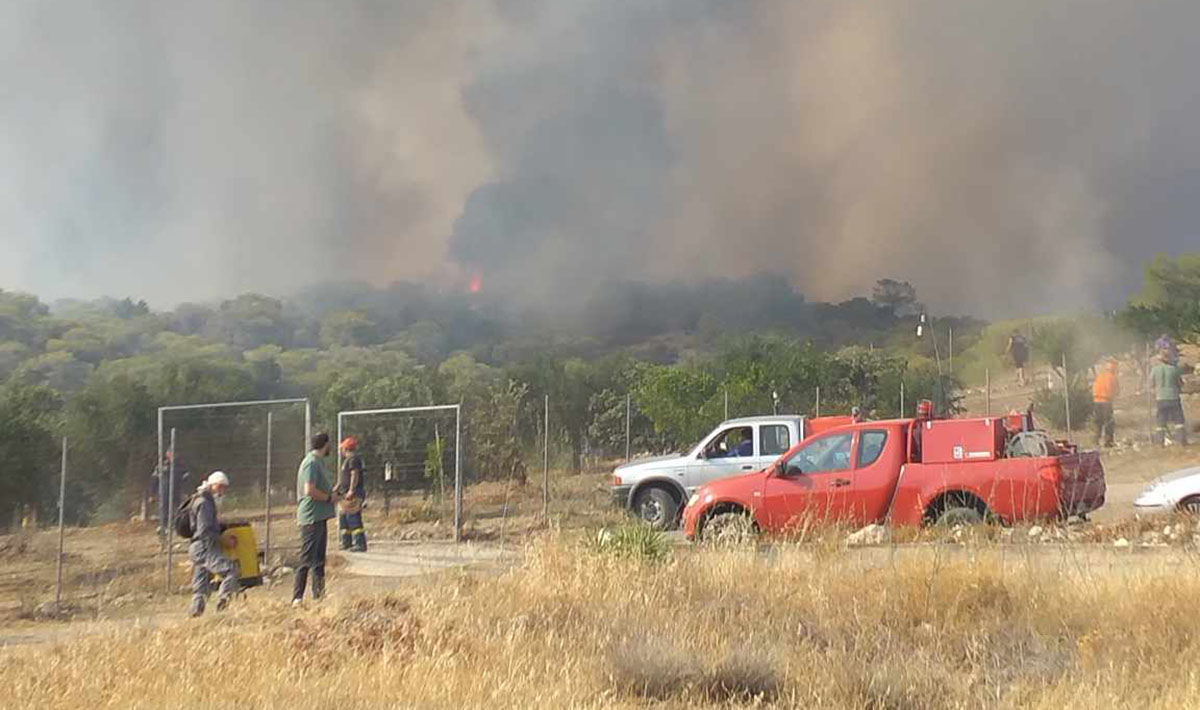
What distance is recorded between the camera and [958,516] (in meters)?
12.3

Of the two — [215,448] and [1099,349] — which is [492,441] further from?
[1099,349]

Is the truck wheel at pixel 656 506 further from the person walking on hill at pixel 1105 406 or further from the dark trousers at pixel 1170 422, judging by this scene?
the person walking on hill at pixel 1105 406

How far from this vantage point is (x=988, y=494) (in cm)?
1254

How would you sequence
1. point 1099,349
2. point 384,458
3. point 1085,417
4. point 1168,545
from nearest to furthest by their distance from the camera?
1. point 1168,545
2. point 384,458
3. point 1085,417
4. point 1099,349

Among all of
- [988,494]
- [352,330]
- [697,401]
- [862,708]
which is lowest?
[862,708]

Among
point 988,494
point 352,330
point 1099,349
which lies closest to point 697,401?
point 1099,349

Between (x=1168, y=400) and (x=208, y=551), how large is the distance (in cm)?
1799

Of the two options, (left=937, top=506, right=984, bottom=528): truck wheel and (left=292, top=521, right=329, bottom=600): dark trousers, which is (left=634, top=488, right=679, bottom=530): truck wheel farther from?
(left=292, top=521, right=329, bottom=600): dark trousers

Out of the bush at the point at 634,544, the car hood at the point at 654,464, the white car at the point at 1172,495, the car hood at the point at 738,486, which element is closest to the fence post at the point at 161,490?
the car hood at the point at 654,464

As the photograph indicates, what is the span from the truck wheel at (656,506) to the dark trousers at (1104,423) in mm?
11700

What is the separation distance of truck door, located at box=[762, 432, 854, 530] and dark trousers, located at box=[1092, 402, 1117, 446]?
13267mm

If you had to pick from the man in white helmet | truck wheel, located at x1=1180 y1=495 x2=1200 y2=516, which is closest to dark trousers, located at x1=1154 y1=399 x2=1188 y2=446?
truck wheel, located at x1=1180 y1=495 x2=1200 y2=516

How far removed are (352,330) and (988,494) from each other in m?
89.2

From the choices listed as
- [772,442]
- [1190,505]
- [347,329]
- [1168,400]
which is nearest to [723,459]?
[772,442]
